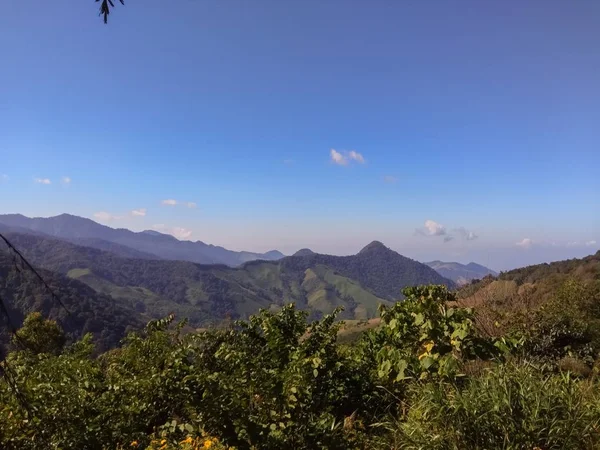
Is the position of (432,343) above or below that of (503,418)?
above

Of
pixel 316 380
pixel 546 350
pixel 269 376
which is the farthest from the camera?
pixel 546 350

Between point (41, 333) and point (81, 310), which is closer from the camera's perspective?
point (41, 333)

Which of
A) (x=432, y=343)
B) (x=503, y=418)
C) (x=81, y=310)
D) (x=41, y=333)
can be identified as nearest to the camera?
(x=503, y=418)

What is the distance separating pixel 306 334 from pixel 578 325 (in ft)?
37.3

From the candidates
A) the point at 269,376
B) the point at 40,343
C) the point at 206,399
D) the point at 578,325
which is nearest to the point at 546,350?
the point at 578,325

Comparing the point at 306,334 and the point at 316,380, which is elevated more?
the point at 306,334

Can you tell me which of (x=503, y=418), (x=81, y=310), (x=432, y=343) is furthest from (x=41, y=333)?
(x=81, y=310)

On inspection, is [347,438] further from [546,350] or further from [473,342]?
[546,350]

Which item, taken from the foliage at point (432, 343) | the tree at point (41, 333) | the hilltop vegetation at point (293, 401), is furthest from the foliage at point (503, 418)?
the tree at point (41, 333)

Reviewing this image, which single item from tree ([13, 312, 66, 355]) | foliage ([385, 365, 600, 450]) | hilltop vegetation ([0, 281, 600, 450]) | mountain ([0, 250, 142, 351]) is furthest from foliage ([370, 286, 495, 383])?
mountain ([0, 250, 142, 351])

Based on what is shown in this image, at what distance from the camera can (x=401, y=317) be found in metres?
6.44

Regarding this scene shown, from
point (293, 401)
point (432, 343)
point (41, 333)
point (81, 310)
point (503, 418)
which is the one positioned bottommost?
point (81, 310)

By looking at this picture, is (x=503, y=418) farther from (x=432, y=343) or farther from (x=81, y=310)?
(x=81, y=310)

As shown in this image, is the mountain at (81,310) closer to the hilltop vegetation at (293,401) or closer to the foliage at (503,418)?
the hilltop vegetation at (293,401)
